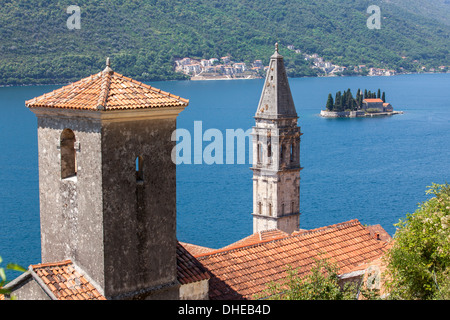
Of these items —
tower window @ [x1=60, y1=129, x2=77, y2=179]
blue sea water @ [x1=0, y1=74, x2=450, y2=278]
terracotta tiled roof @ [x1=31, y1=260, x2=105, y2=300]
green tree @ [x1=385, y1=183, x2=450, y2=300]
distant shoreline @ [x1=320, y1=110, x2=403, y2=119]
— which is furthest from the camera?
distant shoreline @ [x1=320, y1=110, x2=403, y2=119]

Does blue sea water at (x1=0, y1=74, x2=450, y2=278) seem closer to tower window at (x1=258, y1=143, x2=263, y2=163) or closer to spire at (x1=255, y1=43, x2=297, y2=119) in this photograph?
tower window at (x1=258, y1=143, x2=263, y2=163)

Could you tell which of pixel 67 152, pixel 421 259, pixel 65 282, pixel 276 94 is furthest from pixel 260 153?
pixel 65 282

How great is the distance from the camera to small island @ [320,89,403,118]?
122 meters

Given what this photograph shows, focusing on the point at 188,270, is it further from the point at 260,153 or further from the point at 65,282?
the point at 260,153

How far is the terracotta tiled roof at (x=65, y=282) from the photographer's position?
10.2 m

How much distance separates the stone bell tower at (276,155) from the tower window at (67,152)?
631 inches

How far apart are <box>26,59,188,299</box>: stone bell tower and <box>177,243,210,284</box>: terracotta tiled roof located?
0.32 m

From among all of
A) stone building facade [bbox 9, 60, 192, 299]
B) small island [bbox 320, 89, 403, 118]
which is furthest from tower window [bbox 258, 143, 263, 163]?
small island [bbox 320, 89, 403, 118]

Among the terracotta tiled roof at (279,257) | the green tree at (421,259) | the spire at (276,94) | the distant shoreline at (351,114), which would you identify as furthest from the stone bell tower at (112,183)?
the distant shoreline at (351,114)

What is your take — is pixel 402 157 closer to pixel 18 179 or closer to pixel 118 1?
pixel 18 179

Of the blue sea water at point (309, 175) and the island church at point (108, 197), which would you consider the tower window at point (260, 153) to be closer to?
the island church at point (108, 197)

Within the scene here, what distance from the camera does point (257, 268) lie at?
46.2ft

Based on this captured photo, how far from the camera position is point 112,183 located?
1034 cm
